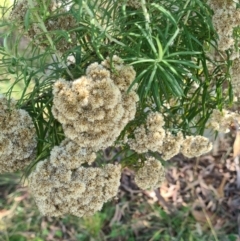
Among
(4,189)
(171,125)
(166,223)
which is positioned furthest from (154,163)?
(4,189)

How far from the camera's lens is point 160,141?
4.09 feet

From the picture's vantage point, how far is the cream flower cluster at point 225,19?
4.00 ft

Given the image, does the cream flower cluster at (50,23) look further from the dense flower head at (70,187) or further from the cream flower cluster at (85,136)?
the dense flower head at (70,187)

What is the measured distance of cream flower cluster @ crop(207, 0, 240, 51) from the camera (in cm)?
122

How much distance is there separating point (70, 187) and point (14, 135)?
20 cm

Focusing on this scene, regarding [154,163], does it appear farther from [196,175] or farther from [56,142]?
[196,175]

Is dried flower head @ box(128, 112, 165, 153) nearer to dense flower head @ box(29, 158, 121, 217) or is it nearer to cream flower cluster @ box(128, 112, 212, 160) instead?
cream flower cluster @ box(128, 112, 212, 160)

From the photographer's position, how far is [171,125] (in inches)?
59.3

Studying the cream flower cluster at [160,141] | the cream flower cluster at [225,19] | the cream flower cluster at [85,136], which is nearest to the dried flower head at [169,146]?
the cream flower cluster at [160,141]

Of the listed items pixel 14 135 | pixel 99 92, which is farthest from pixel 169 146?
pixel 14 135

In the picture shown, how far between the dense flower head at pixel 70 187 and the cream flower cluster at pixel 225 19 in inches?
18.1

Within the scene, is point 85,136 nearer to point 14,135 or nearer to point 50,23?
point 14,135

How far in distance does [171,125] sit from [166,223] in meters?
1.86

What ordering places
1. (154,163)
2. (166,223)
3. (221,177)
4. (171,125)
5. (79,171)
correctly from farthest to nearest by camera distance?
(221,177) → (166,223) → (171,125) → (154,163) → (79,171)
